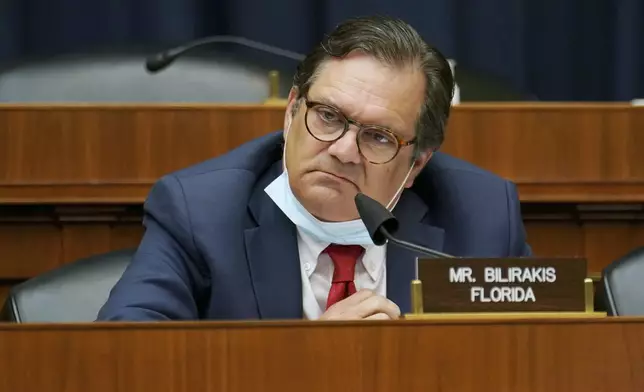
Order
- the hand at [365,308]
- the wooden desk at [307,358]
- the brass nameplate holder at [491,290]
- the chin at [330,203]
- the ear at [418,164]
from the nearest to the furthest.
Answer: the wooden desk at [307,358] → the brass nameplate holder at [491,290] → the hand at [365,308] → the chin at [330,203] → the ear at [418,164]

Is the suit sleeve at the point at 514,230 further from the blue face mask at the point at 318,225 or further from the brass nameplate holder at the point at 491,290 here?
the brass nameplate holder at the point at 491,290

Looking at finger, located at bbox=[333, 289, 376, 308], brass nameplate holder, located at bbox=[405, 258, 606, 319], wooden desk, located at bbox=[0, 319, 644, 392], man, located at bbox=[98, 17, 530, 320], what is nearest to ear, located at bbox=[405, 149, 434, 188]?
man, located at bbox=[98, 17, 530, 320]

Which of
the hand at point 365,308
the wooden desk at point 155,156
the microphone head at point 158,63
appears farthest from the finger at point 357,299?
the microphone head at point 158,63

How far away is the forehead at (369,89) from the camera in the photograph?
176 centimetres

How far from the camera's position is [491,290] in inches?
51.6

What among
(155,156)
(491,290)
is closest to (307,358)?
(491,290)

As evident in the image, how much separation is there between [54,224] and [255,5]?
1370 millimetres

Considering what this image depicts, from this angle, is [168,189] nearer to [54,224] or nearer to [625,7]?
[54,224]

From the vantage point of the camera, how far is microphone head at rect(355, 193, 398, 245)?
1.46 metres

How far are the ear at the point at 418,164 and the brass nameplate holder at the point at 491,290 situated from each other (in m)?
0.57

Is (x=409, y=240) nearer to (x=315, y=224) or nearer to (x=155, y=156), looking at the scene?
(x=315, y=224)

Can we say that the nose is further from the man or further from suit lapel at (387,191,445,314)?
suit lapel at (387,191,445,314)

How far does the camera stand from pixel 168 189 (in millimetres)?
1830

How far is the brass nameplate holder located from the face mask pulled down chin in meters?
0.49
